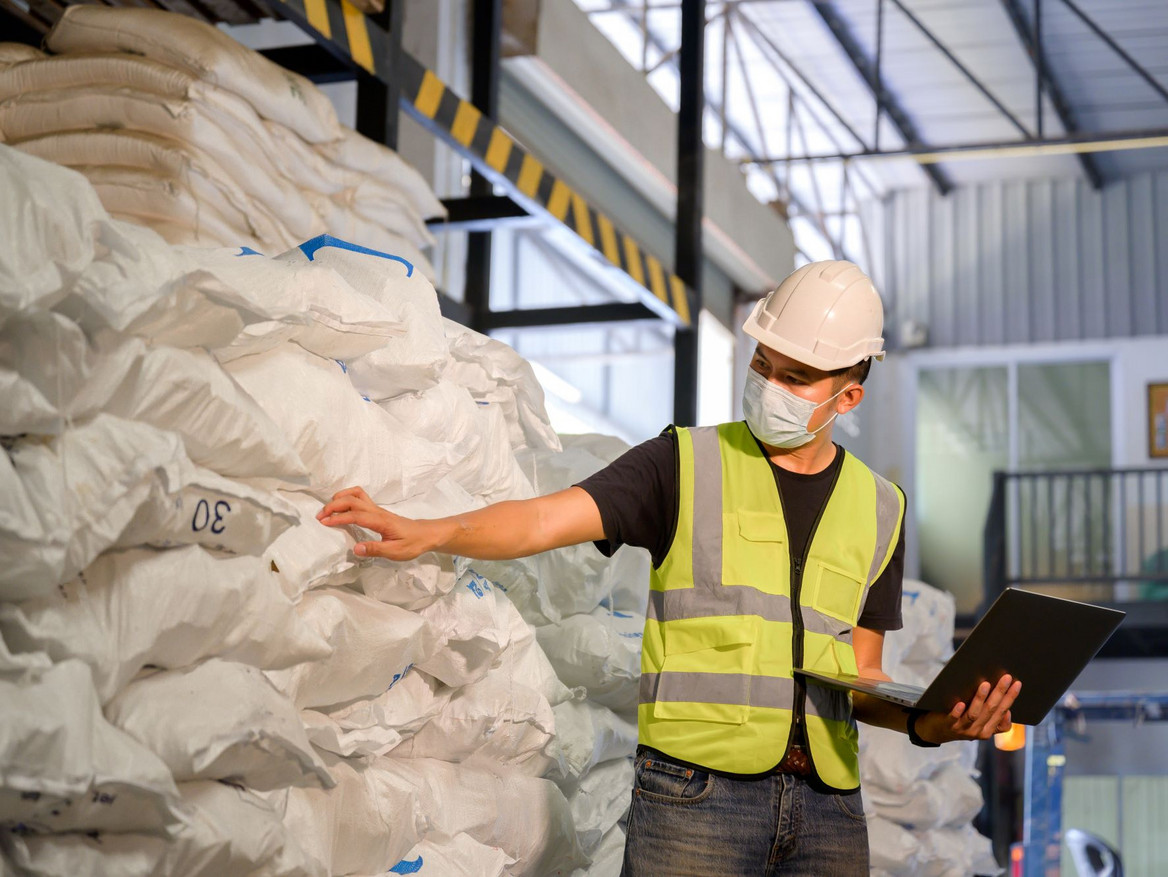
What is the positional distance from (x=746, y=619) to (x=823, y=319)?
56 cm

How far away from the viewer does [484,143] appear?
13.9ft

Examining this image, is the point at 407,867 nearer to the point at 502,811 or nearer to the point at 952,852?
the point at 502,811

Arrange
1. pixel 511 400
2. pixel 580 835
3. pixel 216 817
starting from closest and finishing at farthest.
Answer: pixel 216 817 → pixel 511 400 → pixel 580 835

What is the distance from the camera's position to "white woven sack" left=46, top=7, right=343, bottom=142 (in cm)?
306

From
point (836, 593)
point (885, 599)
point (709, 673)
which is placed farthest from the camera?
point (885, 599)

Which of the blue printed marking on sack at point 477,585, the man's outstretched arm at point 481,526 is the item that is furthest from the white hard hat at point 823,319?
the blue printed marking on sack at point 477,585

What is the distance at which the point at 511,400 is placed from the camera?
9.73 feet

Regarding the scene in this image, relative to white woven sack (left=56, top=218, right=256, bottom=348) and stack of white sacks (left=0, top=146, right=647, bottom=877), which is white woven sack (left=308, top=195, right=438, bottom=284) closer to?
stack of white sacks (left=0, top=146, right=647, bottom=877)

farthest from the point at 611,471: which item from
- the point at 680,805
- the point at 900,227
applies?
the point at 900,227

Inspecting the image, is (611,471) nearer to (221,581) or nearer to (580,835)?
(221,581)

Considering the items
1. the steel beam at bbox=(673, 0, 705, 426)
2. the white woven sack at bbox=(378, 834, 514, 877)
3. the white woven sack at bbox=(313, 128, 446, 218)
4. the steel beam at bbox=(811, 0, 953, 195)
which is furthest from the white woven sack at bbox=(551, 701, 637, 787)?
the steel beam at bbox=(811, 0, 953, 195)

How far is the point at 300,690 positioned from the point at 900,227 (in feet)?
50.3

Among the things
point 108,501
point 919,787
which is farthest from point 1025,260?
point 108,501

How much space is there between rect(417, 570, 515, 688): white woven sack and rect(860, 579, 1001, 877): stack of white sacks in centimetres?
276
